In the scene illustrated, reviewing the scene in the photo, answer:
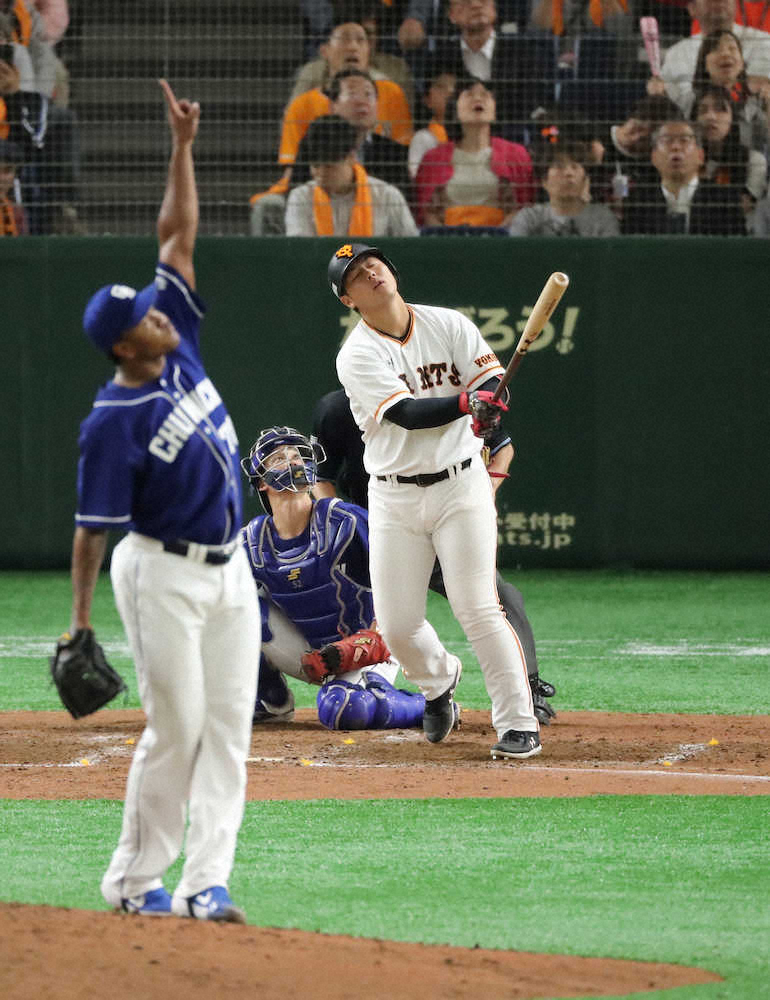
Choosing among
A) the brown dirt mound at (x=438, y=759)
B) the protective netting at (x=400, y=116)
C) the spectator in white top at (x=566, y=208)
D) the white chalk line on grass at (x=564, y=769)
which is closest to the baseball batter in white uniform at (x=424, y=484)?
the white chalk line on grass at (x=564, y=769)

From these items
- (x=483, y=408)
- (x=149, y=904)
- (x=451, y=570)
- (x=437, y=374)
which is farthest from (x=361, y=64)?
(x=149, y=904)

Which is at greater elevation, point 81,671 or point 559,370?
point 559,370

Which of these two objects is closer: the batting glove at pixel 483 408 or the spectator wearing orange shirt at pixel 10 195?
the batting glove at pixel 483 408

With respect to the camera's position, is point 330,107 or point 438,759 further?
point 330,107

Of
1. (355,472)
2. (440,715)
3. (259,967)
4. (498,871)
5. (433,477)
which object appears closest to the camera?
(259,967)

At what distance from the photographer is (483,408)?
19.3 feet

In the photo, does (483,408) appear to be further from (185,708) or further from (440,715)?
(185,708)

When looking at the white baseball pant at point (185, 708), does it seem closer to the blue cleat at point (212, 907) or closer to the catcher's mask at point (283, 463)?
the blue cleat at point (212, 907)

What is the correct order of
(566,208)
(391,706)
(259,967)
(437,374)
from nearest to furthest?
(259,967), (437,374), (391,706), (566,208)

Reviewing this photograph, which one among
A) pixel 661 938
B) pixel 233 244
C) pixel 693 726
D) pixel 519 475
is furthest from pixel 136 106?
pixel 661 938

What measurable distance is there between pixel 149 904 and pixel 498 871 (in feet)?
3.65

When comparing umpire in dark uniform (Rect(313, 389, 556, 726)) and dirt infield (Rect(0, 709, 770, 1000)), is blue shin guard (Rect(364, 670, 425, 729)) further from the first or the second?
umpire in dark uniform (Rect(313, 389, 556, 726))

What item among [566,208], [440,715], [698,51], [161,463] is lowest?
[440,715]

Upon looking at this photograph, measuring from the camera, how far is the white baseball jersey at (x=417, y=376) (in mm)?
6293
